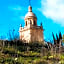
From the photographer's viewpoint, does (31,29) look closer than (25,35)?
Yes

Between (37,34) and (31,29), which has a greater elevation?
(31,29)

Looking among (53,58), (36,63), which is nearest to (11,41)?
(53,58)

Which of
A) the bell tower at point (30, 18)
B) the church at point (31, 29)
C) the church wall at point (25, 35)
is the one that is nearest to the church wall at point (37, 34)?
the church at point (31, 29)

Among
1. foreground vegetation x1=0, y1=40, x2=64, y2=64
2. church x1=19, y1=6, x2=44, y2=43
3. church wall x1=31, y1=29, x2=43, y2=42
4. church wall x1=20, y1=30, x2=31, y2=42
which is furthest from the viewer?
church wall x1=31, y1=29, x2=43, y2=42

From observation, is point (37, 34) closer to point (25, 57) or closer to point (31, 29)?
point (31, 29)

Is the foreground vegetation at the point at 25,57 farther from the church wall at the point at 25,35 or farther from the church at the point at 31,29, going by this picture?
the church at the point at 31,29

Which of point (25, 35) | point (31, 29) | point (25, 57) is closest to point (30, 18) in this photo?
point (31, 29)

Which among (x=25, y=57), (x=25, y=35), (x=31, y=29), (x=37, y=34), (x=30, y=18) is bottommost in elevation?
(x=25, y=57)

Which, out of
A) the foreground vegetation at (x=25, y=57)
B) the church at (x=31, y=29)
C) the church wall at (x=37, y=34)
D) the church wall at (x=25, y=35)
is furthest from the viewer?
the church wall at (x=37, y=34)

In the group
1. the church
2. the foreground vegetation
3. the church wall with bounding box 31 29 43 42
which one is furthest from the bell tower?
the foreground vegetation

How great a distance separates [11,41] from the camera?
24219 millimetres

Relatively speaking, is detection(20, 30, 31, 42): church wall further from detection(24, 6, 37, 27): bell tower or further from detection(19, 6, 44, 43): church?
detection(24, 6, 37, 27): bell tower

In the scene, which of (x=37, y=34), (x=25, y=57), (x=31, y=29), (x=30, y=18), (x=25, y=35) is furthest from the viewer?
(x=37, y=34)

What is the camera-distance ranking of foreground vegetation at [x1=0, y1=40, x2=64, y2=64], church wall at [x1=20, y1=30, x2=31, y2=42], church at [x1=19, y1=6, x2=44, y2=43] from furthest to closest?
church at [x1=19, y1=6, x2=44, y2=43], church wall at [x1=20, y1=30, x2=31, y2=42], foreground vegetation at [x1=0, y1=40, x2=64, y2=64]
